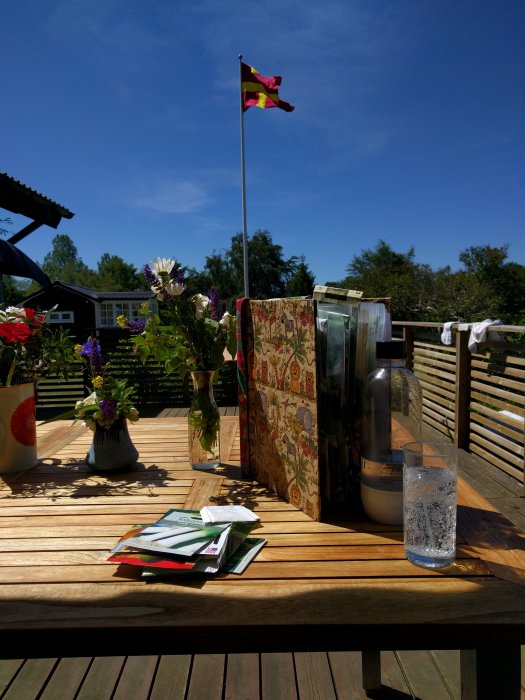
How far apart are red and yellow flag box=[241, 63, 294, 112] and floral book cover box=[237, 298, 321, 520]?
34.2ft

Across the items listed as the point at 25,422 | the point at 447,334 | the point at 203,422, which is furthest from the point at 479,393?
the point at 25,422

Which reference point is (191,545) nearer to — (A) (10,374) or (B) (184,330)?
(B) (184,330)

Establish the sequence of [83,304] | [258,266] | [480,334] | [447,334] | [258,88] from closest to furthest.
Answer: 1. [480,334]
2. [447,334]
3. [258,88]
4. [83,304]
5. [258,266]

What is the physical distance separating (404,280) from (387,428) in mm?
15894

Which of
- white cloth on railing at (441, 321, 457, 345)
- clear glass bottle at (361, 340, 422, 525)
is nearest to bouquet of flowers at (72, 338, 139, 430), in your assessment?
clear glass bottle at (361, 340, 422, 525)

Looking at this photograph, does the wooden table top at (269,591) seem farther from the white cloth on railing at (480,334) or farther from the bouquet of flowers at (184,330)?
the white cloth on railing at (480,334)

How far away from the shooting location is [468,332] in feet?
11.9

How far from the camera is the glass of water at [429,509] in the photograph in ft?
1.87

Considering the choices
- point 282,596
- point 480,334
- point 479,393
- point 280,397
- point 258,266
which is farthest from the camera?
point 258,266

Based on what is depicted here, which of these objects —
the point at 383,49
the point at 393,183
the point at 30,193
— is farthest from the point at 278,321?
the point at 393,183

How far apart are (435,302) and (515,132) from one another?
14950 mm

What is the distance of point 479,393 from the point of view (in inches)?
143

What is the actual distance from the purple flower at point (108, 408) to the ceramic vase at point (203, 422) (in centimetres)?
17

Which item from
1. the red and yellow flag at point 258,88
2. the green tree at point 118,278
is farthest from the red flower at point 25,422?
the green tree at point 118,278
